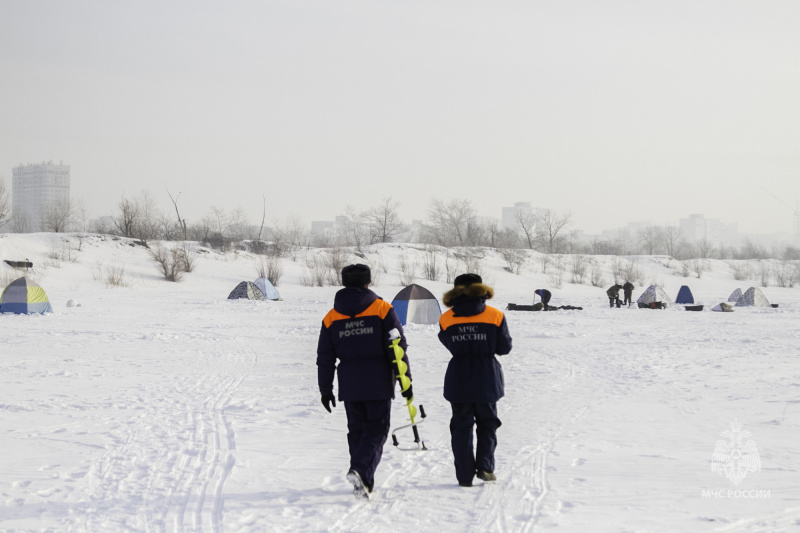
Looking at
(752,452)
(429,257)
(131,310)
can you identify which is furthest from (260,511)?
(429,257)

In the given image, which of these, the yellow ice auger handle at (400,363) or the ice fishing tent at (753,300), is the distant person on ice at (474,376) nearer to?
the yellow ice auger handle at (400,363)

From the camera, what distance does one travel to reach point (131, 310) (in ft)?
78.1

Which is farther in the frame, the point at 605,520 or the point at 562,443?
the point at 562,443

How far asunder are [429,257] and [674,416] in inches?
1689

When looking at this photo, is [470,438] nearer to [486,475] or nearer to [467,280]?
[486,475]

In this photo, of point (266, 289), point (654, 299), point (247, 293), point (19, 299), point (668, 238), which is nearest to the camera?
point (19, 299)

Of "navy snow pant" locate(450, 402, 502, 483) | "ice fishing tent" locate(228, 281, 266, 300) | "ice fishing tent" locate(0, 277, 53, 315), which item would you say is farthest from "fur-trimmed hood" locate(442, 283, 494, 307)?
"ice fishing tent" locate(228, 281, 266, 300)

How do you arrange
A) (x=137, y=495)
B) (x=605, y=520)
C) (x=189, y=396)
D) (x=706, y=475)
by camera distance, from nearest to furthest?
(x=605, y=520) → (x=137, y=495) → (x=706, y=475) → (x=189, y=396)

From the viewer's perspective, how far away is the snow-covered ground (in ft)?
15.5

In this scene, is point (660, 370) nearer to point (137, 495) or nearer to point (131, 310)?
point (137, 495)

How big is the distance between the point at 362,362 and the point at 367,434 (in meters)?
0.52

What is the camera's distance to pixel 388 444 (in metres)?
6.71

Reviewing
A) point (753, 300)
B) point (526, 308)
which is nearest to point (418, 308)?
point (526, 308)

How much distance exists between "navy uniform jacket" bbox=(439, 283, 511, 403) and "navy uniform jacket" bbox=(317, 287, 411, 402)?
47cm
